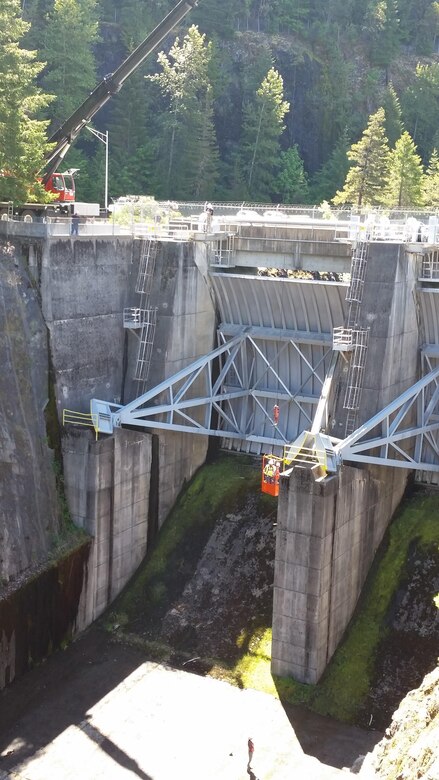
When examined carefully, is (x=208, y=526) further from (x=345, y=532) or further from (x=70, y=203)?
(x=70, y=203)

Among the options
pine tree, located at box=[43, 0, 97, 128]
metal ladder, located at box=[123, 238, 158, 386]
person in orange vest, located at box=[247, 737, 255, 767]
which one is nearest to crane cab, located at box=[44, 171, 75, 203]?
metal ladder, located at box=[123, 238, 158, 386]

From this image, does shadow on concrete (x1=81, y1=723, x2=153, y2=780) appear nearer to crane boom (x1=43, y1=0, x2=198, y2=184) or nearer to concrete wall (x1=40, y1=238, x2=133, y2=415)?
concrete wall (x1=40, y1=238, x2=133, y2=415)

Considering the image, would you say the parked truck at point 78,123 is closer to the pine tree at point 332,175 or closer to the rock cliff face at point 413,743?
the rock cliff face at point 413,743

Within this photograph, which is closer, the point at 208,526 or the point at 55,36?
the point at 208,526

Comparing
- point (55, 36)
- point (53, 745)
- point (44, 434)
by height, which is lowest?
point (53, 745)

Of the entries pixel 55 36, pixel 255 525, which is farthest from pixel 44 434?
pixel 55 36

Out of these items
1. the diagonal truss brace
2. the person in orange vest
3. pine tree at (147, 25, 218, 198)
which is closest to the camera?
the person in orange vest

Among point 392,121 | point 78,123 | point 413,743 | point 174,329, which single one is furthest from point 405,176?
point 413,743
